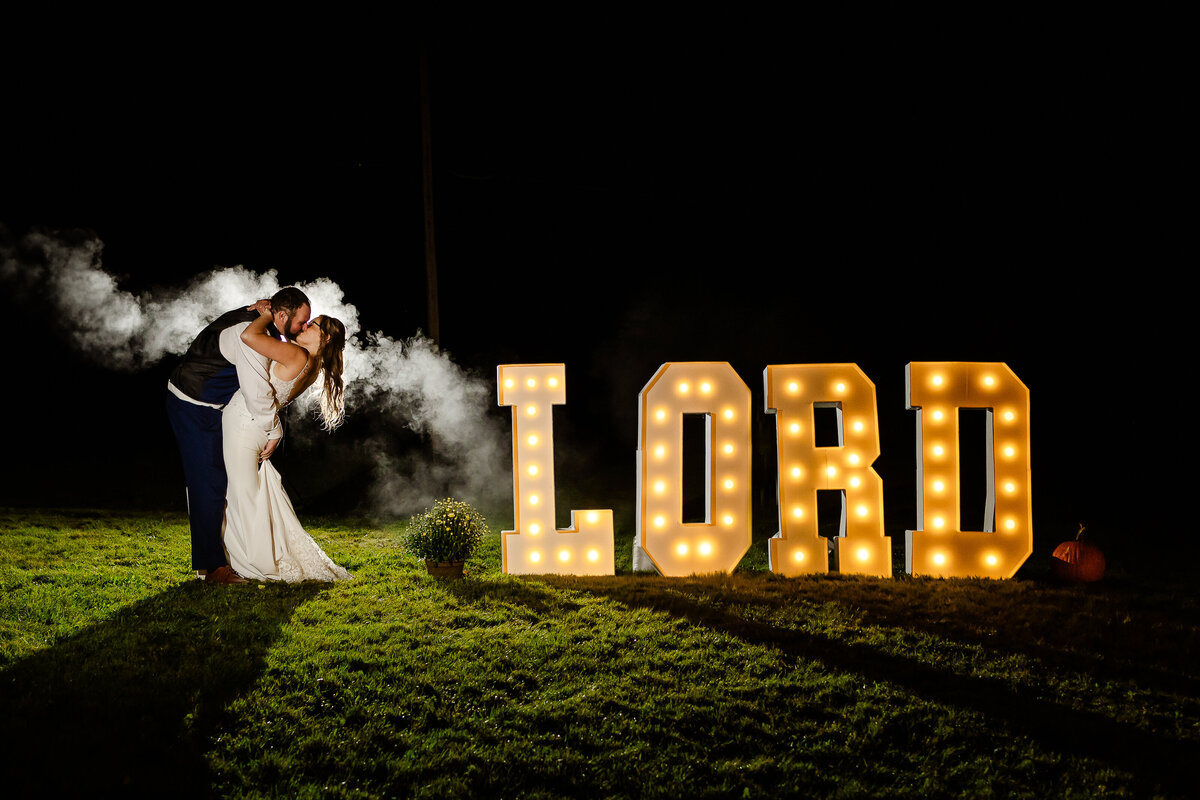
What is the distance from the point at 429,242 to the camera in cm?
1422

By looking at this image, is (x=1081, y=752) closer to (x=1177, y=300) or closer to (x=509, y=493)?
(x=509, y=493)

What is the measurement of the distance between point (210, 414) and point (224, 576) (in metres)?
1.61

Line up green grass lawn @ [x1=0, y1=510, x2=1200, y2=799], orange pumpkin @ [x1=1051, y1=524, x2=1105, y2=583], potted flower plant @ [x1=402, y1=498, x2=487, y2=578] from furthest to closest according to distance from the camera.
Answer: orange pumpkin @ [x1=1051, y1=524, x2=1105, y2=583], potted flower plant @ [x1=402, y1=498, x2=487, y2=578], green grass lawn @ [x1=0, y1=510, x2=1200, y2=799]

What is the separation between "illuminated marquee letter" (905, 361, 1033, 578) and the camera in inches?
299

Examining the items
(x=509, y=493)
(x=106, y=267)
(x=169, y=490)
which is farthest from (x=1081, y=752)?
(x=106, y=267)

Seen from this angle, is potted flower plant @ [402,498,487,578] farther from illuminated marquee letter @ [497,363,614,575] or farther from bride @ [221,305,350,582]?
bride @ [221,305,350,582]

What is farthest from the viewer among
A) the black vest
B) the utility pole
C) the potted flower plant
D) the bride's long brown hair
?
the utility pole

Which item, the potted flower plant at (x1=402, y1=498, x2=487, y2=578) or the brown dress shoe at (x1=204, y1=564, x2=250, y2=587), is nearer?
the brown dress shoe at (x1=204, y1=564, x2=250, y2=587)

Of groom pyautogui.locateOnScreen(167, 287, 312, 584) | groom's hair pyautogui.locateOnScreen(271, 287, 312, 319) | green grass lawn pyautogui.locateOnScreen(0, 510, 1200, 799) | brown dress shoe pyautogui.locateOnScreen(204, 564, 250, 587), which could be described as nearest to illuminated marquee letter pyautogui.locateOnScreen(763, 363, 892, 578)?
green grass lawn pyautogui.locateOnScreen(0, 510, 1200, 799)

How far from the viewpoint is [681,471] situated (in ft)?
24.7

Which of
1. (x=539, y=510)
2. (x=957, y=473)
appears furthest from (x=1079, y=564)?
(x=539, y=510)

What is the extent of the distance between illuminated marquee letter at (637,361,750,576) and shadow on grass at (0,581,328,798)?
371 centimetres

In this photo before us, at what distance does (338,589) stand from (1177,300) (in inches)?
1154

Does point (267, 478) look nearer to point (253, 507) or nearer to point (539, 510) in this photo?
point (253, 507)
